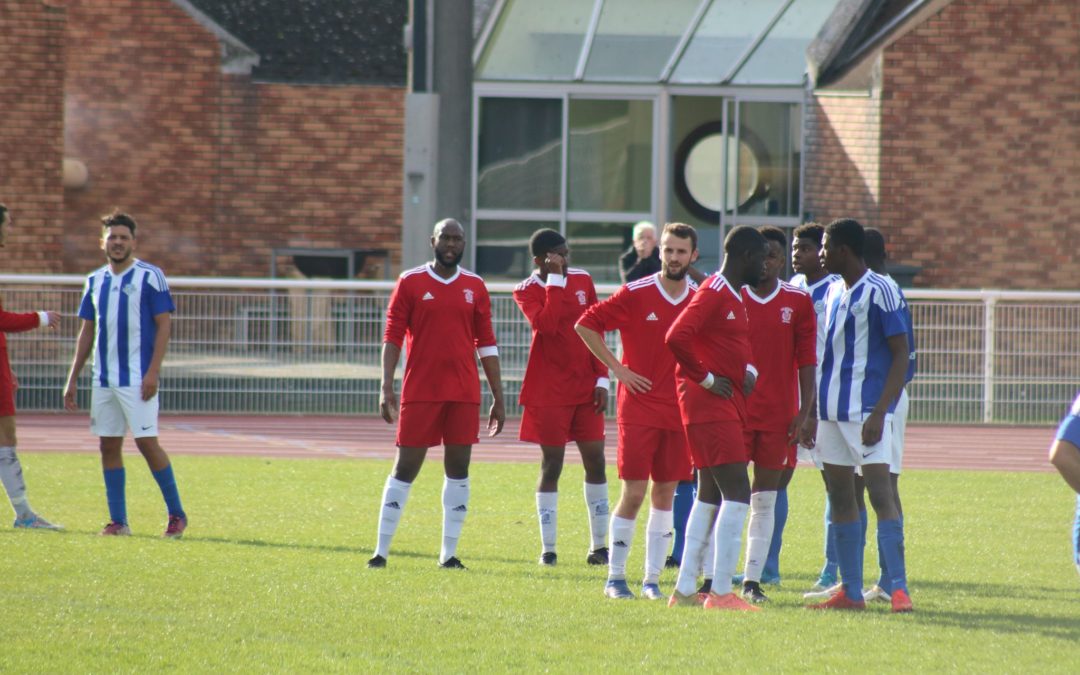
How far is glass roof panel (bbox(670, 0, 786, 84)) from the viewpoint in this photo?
24406 mm

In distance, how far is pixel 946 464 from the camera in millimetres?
15172

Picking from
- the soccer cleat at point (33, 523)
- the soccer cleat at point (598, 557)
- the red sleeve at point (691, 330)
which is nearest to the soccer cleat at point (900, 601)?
the red sleeve at point (691, 330)

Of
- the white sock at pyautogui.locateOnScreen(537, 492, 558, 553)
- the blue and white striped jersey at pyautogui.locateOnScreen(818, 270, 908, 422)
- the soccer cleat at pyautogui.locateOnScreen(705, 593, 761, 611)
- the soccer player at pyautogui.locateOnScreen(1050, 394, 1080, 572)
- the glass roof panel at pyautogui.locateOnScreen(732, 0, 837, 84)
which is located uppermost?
the glass roof panel at pyautogui.locateOnScreen(732, 0, 837, 84)

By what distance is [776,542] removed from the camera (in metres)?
9.05

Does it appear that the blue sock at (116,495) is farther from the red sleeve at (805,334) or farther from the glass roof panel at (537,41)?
the glass roof panel at (537,41)

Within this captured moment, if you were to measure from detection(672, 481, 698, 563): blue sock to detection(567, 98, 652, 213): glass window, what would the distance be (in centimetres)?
1573

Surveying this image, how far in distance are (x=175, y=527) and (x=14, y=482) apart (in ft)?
3.90

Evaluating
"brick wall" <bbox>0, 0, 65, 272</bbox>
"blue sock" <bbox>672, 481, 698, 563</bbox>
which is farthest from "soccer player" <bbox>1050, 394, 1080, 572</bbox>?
"brick wall" <bbox>0, 0, 65, 272</bbox>

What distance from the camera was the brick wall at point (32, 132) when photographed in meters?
21.3

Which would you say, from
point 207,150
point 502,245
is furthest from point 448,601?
point 207,150

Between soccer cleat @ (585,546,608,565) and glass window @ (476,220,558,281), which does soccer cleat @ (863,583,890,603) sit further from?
glass window @ (476,220,558,281)

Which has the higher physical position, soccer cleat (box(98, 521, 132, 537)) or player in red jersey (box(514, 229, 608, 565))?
player in red jersey (box(514, 229, 608, 565))

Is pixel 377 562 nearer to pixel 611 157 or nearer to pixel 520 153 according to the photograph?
pixel 520 153

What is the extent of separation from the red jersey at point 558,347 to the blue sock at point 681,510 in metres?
0.78
